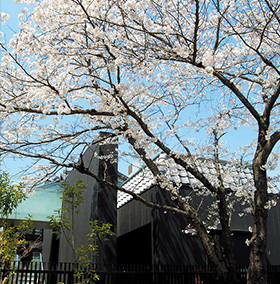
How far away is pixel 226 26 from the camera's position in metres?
5.96

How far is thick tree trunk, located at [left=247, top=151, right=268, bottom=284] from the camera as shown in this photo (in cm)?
437

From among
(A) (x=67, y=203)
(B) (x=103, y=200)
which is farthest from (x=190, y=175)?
(A) (x=67, y=203)

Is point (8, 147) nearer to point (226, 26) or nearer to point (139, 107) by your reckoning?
point (139, 107)

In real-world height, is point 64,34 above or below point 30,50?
above

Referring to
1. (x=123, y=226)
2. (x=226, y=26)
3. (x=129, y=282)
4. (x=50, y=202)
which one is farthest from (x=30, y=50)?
(x=50, y=202)

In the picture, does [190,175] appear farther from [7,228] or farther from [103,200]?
[7,228]

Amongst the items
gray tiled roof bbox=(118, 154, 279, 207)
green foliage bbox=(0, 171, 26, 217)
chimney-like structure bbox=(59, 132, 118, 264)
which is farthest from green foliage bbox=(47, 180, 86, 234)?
gray tiled roof bbox=(118, 154, 279, 207)

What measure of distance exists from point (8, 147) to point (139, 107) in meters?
2.54

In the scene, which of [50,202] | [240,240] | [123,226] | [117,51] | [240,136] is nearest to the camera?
[117,51]

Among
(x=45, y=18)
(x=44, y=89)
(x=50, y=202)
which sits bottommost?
(x=50, y=202)

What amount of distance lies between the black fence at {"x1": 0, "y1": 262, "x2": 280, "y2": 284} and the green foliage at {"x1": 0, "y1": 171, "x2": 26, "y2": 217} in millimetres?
950

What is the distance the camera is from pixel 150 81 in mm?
6309

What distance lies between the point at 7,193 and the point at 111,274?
7.85 feet

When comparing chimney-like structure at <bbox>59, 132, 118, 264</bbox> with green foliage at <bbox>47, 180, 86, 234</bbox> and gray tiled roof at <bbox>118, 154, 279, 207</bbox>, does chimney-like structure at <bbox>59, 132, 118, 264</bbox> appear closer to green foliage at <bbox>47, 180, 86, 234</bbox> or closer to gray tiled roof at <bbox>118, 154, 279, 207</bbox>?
green foliage at <bbox>47, 180, 86, 234</bbox>
